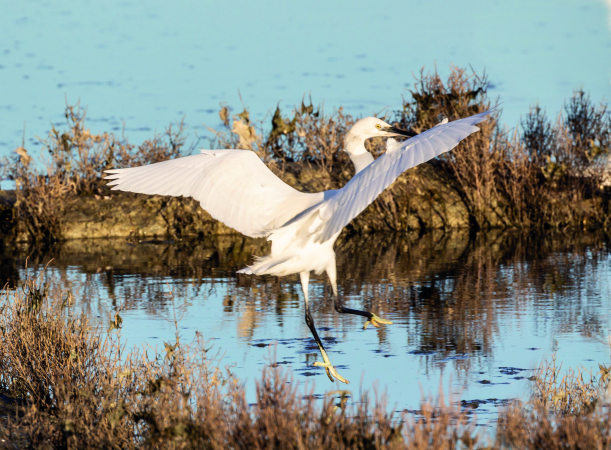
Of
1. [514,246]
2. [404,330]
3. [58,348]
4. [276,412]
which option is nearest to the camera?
[276,412]

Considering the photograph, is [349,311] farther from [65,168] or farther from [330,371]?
[65,168]

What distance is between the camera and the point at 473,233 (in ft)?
53.4

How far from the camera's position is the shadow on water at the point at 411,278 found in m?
8.65

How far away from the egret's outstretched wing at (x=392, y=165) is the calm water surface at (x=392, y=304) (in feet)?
3.46

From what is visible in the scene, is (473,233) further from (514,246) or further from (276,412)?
(276,412)

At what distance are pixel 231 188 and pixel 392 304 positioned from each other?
3.25m

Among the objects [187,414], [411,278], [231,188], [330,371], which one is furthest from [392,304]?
[187,414]

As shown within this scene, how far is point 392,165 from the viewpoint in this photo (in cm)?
557

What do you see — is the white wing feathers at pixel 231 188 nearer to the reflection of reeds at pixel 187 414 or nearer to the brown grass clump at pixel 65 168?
the reflection of reeds at pixel 187 414

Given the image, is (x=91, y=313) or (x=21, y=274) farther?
(x=21, y=274)

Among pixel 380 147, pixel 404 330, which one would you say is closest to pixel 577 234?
pixel 380 147

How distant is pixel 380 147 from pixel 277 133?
2217 mm

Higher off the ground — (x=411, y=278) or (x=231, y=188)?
(x=231, y=188)

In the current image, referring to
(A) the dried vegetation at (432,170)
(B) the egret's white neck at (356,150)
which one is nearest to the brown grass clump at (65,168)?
(A) the dried vegetation at (432,170)
